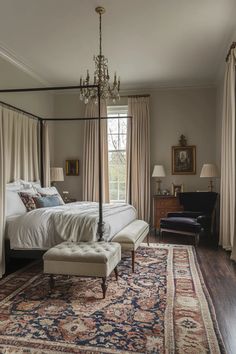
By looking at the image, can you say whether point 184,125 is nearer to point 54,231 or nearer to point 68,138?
point 68,138

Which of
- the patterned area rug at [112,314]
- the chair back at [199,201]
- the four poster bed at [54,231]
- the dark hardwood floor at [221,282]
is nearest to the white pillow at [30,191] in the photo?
the four poster bed at [54,231]

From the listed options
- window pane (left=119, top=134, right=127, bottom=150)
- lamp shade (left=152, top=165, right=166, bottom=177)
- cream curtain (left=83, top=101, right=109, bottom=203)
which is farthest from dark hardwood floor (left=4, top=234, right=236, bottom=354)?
window pane (left=119, top=134, right=127, bottom=150)

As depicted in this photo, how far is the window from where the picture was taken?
7.14 meters

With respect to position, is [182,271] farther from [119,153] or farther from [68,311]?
[119,153]

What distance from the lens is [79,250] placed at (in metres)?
3.16

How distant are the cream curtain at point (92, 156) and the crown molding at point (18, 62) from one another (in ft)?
4.49

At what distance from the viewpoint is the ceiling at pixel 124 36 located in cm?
371

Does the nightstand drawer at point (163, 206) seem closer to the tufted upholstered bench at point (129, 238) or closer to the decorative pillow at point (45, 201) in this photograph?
the tufted upholstered bench at point (129, 238)

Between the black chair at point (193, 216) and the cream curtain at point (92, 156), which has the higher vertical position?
the cream curtain at point (92, 156)

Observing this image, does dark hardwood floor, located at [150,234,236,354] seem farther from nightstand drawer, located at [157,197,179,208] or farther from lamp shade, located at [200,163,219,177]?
lamp shade, located at [200,163,219,177]

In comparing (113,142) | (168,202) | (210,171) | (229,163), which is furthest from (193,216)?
(113,142)

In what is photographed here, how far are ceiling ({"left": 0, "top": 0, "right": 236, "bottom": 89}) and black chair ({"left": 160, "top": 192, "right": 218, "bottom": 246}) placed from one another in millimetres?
2526

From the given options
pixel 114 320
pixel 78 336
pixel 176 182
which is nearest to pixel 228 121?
pixel 176 182

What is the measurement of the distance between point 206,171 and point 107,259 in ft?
12.2
